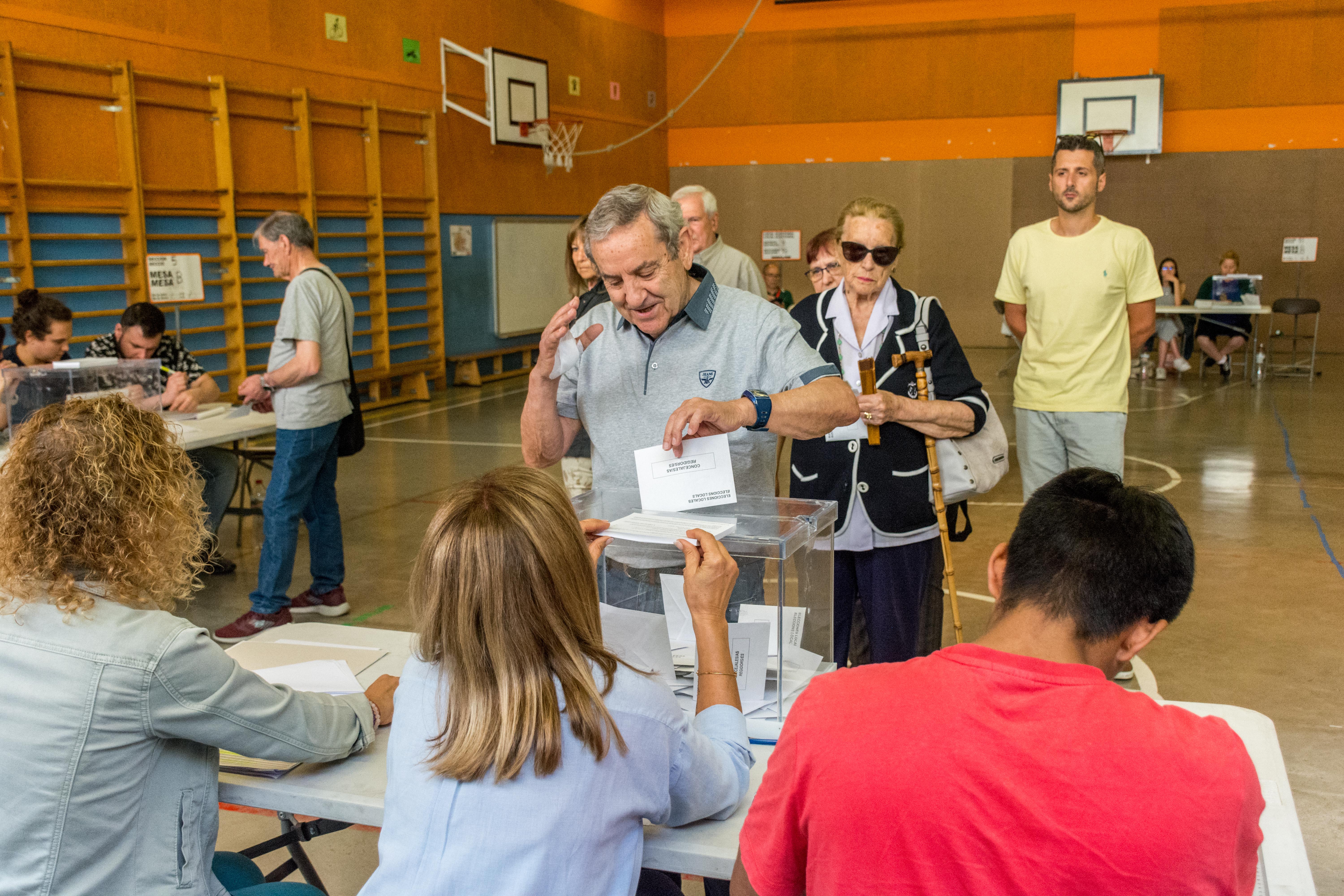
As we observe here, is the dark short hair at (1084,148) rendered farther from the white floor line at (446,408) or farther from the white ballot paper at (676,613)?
the white floor line at (446,408)

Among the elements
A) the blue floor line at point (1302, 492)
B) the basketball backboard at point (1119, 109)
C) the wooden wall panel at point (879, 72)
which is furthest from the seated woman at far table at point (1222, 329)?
the wooden wall panel at point (879, 72)

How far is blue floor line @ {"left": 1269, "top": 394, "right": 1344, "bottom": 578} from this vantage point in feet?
17.2

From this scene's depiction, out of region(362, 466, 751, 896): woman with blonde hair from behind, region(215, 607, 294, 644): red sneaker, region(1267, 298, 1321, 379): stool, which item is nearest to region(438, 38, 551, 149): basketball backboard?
region(215, 607, 294, 644): red sneaker

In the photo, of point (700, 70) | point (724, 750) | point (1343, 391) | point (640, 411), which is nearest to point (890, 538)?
point (640, 411)

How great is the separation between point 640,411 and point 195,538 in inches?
36.8

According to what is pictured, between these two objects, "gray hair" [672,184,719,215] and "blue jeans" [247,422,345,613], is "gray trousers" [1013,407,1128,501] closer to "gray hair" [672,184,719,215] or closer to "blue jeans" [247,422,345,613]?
"gray hair" [672,184,719,215]

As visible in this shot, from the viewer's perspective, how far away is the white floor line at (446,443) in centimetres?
823

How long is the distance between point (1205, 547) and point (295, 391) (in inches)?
171

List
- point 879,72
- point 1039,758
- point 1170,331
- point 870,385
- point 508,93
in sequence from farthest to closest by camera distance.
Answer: point 879,72 < point 1170,331 < point 508,93 < point 870,385 < point 1039,758

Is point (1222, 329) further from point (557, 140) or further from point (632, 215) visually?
point (632, 215)

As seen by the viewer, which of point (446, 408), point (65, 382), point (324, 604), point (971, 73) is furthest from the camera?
point (971, 73)

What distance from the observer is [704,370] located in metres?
2.24

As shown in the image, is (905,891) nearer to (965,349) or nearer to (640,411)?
(640,411)

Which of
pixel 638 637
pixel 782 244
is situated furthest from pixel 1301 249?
pixel 638 637
